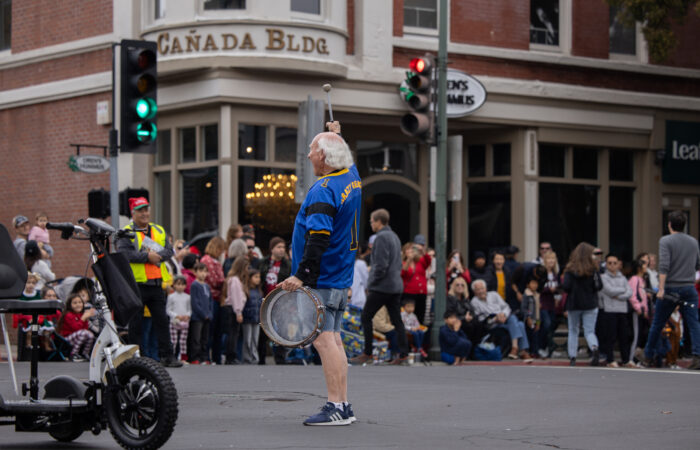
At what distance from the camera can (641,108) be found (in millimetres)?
24219

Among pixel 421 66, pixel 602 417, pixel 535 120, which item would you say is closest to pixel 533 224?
pixel 535 120

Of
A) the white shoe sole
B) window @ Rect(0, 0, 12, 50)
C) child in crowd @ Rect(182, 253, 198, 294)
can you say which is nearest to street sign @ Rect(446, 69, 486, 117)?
child in crowd @ Rect(182, 253, 198, 294)

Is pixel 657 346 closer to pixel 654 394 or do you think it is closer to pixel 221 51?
pixel 654 394

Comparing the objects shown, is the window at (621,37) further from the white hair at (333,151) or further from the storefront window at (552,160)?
the white hair at (333,151)

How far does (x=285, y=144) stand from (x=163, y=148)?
7.39 feet

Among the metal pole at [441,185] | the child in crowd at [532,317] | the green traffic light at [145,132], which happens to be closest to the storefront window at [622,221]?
the child in crowd at [532,317]

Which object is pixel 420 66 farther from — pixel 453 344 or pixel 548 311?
pixel 548 311

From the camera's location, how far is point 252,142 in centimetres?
2019

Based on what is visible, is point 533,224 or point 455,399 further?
point 533,224

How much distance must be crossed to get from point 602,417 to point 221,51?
39.8 feet

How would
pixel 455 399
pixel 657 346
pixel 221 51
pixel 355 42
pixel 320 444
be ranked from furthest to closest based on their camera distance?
pixel 355 42 < pixel 221 51 < pixel 657 346 < pixel 455 399 < pixel 320 444

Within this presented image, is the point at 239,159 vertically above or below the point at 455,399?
above

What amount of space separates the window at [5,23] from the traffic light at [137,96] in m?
11.2

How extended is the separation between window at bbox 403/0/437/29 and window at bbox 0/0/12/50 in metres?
7.80
